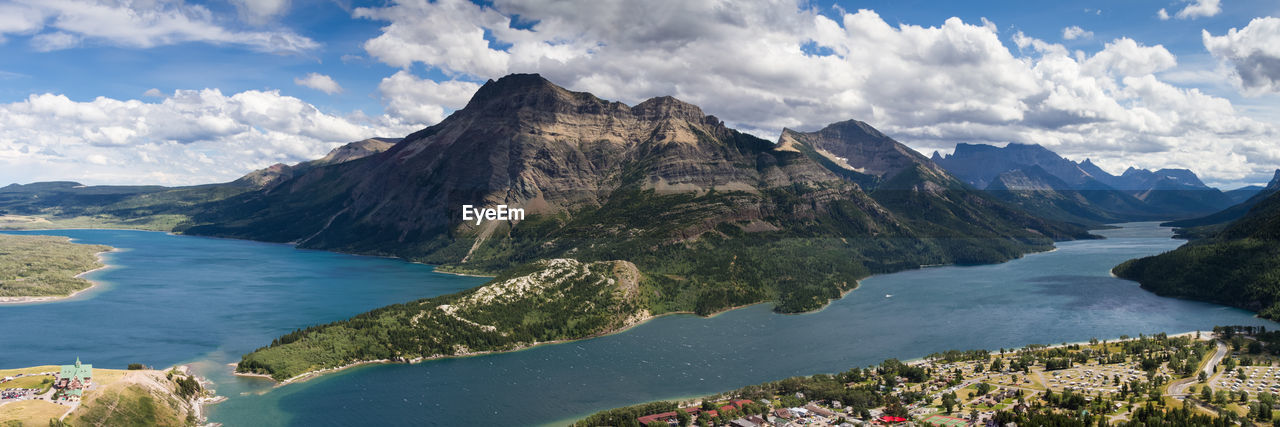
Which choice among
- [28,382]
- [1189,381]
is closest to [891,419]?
[1189,381]

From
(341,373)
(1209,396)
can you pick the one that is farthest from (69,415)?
(1209,396)

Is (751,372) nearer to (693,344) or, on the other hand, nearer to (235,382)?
(693,344)

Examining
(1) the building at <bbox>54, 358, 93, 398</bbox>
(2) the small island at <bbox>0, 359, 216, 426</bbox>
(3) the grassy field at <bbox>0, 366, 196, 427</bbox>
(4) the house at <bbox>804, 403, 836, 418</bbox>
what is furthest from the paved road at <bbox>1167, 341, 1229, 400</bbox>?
(1) the building at <bbox>54, 358, 93, 398</bbox>

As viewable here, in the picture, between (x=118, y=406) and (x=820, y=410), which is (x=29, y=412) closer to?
(x=118, y=406)

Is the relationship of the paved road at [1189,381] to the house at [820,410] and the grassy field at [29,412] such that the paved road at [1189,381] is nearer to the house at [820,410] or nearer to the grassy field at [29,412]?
the house at [820,410]

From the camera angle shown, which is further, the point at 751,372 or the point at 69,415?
the point at 751,372

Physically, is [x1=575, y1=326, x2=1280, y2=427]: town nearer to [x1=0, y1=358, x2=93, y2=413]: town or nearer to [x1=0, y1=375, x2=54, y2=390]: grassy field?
[x1=0, y1=358, x2=93, y2=413]: town
